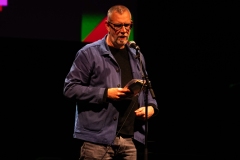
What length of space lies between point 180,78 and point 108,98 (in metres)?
2.53

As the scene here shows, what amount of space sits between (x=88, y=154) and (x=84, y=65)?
1.75 ft

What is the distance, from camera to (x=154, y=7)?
466 cm

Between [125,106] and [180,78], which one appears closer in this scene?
[125,106]

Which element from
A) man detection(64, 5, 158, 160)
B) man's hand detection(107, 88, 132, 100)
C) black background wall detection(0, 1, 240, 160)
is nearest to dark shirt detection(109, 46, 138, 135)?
man detection(64, 5, 158, 160)

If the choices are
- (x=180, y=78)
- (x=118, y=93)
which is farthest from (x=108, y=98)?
(x=180, y=78)

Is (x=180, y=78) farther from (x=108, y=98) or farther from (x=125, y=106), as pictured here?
(x=108, y=98)

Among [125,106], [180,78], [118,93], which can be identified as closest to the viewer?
[118,93]

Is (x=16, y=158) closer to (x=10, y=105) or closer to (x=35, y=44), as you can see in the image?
(x=10, y=105)

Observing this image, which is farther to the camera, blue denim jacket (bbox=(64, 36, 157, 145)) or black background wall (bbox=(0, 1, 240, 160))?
black background wall (bbox=(0, 1, 240, 160))

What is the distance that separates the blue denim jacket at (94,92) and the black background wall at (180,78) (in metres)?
1.83

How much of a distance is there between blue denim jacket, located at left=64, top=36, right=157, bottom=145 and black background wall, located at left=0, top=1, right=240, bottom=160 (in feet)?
6.02

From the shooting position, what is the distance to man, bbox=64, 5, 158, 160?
7.65 feet

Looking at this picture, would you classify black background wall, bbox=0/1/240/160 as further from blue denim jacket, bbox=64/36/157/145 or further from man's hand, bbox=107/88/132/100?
man's hand, bbox=107/88/132/100

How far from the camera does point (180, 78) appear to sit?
473 cm
